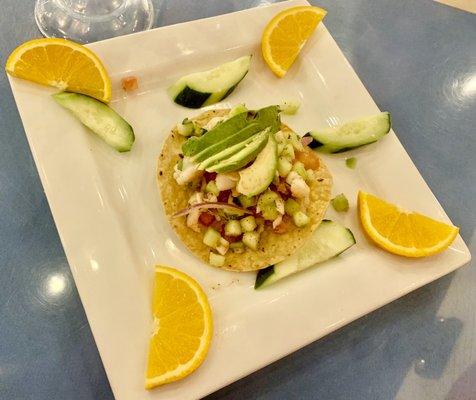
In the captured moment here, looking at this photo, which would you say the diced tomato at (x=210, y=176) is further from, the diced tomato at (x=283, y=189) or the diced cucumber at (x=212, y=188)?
the diced tomato at (x=283, y=189)

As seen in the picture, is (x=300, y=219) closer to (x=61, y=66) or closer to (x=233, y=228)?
(x=233, y=228)

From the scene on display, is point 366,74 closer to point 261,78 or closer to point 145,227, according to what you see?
point 261,78

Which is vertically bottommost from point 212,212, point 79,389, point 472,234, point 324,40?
point 79,389

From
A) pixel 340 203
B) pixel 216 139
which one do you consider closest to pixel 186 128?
pixel 216 139

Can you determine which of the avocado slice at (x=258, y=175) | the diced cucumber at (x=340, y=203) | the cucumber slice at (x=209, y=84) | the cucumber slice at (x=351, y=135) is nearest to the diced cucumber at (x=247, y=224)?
the avocado slice at (x=258, y=175)

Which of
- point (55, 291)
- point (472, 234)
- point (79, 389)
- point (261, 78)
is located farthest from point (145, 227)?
point (472, 234)

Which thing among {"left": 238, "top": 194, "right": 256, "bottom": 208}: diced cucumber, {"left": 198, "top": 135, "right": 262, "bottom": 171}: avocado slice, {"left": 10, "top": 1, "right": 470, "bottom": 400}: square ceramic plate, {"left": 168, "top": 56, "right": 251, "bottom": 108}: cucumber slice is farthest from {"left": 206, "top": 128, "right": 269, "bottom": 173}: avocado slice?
{"left": 168, "top": 56, "right": 251, "bottom": 108}: cucumber slice

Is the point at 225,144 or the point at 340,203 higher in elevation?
the point at 225,144
